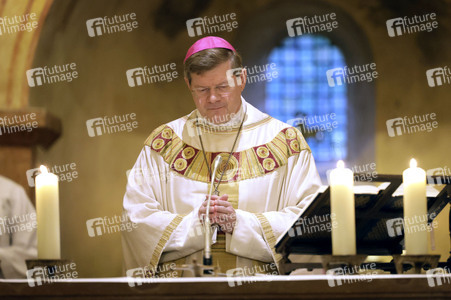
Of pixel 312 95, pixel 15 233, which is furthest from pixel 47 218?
pixel 312 95

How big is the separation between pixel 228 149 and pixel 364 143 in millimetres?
4763

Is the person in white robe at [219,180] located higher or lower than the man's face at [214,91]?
lower

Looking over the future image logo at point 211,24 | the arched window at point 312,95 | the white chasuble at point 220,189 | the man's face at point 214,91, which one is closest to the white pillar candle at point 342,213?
the white chasuble at point 220,189

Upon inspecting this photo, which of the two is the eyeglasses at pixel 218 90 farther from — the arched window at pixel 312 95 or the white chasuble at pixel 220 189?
the arched window at pixel 312 95

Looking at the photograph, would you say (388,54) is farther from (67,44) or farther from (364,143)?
(67,44)

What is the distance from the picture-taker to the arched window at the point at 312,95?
993 centimetres

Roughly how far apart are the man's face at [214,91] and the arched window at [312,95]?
482 centimetres

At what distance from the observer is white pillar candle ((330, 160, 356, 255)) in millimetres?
3344

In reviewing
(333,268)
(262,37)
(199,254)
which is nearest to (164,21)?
(262,37)

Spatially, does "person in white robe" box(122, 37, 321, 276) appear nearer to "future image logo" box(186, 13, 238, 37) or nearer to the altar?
the altar

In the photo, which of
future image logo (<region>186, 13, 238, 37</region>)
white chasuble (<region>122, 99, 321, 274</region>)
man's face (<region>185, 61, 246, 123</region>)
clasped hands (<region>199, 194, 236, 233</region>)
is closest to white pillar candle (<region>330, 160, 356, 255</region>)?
clasped hands (<region>199, 194, 236, 233</region>)

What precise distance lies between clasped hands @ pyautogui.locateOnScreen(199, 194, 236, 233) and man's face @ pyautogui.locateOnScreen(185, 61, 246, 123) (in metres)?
0.76

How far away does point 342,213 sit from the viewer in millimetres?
3377

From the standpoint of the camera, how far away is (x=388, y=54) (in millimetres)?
9797
